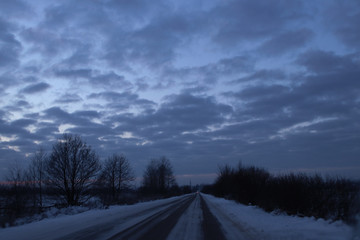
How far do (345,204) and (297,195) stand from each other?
4.40 m

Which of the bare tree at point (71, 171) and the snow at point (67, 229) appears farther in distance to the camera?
the bare tree at point (71, 171)

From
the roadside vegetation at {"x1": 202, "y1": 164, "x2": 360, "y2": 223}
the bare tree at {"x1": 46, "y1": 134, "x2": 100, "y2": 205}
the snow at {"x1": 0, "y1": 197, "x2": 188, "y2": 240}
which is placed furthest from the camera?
the bare tree at {"x1": 46, "y1": 134, "x2": 100, "y2": 205}

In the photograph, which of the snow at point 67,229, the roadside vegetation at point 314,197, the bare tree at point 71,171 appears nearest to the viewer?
Result: the snow at point 67,229

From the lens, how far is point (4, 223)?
15.3m

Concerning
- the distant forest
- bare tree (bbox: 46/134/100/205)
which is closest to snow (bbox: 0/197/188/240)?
the distant forest

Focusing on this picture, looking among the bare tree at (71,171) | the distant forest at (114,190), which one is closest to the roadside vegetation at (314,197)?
the distant forest at (114,190)

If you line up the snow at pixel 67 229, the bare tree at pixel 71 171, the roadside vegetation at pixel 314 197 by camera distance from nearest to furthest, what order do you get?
the snow at pixel 67 229 < the roadside vegetation at pixel 314 197 < the bare tree at pixel 71 171

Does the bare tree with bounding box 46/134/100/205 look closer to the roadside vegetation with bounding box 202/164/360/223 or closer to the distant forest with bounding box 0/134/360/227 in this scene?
the distant forest with bounding box 0/134/360/227

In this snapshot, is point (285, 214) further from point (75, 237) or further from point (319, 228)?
point (75, 237)

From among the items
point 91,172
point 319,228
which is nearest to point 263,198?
point 319,228

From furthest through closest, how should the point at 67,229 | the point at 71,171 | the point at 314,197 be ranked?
the point at 71,171 < the point at 314,197 < the point at 67,229

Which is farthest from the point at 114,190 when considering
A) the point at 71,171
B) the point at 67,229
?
the point at 67,229

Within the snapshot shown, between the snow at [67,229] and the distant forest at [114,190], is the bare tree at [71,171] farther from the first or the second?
the snow at [67,229]

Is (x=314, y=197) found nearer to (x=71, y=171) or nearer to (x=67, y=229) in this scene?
(x=67, y=229)
